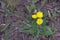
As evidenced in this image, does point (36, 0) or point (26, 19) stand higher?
point (36, 0)

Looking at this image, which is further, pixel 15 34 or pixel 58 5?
pixel 58 5

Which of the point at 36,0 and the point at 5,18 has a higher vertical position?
the point at 36,0

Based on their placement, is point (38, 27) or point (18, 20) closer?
point (38, 27)

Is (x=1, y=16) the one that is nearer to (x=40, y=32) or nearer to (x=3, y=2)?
(x=3, y=2)

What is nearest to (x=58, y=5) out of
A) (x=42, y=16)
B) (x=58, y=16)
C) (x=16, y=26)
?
(x=58, y=16)

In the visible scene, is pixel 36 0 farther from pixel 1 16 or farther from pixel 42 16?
pixel 1 16

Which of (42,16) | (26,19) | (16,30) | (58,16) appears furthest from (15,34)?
(58,16)

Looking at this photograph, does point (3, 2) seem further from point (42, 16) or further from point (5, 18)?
point (42, 16)

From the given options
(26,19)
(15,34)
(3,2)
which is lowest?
(15,34)

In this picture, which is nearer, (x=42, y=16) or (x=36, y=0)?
(x=42, y=16)
